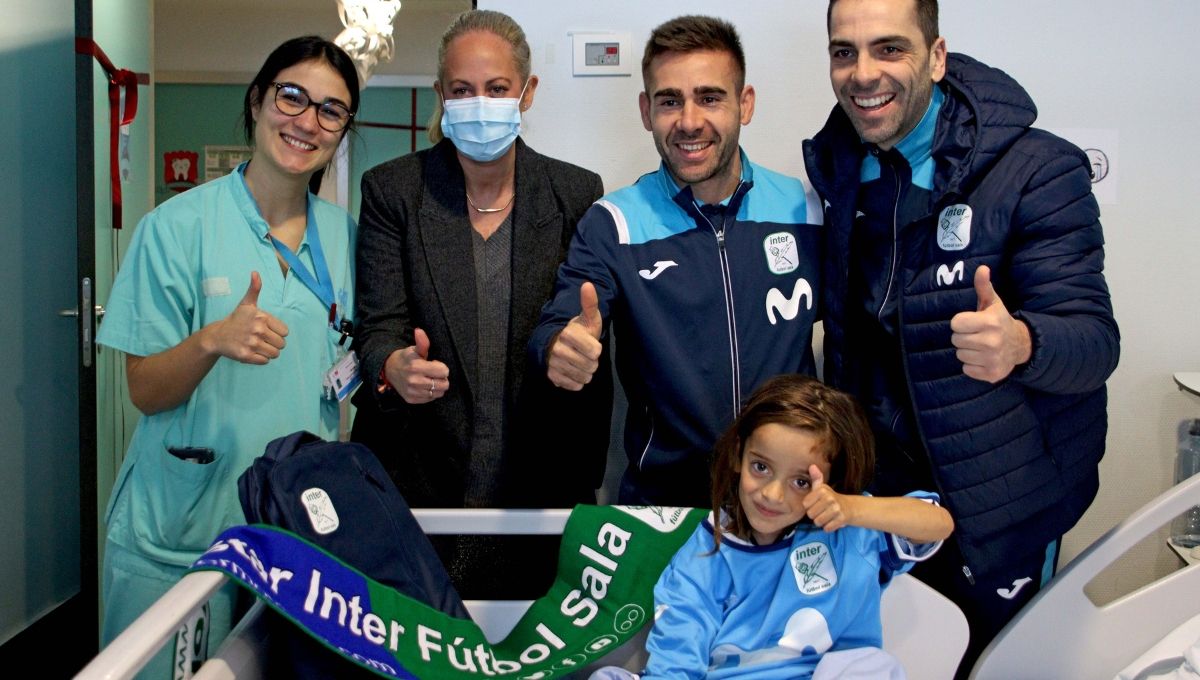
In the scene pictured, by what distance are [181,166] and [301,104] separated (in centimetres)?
511

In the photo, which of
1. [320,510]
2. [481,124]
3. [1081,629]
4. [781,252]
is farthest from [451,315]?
[1081,629]

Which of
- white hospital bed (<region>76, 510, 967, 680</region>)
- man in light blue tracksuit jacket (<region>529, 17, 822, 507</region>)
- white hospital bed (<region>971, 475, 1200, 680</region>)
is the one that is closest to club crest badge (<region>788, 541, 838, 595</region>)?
white hospital bed (<region>76, 510, 967, 680</region>)

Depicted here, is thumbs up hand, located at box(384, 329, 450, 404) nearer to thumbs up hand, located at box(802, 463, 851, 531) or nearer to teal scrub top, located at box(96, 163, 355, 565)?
teal scrub top, located at box(96, 163, 355, 565)

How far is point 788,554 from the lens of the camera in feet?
5.97

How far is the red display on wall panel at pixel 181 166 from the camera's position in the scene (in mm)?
6578

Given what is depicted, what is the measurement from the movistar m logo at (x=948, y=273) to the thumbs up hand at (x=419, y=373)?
39.8 inches

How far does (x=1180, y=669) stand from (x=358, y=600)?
62.7 inches

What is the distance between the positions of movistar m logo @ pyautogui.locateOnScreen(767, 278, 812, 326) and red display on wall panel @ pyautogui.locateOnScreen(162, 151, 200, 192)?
5.60 m

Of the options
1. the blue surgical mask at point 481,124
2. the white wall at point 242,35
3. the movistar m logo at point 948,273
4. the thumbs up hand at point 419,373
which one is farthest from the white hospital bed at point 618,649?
the white wall at point 242,35

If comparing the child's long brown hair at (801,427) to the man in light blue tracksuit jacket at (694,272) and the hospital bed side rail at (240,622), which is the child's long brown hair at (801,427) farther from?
the hospital bed side rail at (240,622)

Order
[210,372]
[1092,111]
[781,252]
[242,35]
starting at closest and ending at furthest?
1. [210,372]
2. [781,252]
3. [1092,111]
4. [242,35]

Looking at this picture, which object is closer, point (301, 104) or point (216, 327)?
point (216, 327)

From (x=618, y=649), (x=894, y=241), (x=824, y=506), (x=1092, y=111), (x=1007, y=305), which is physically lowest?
(x=618, y=649)

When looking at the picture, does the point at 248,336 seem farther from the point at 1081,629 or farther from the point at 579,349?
the point at 1081,629
